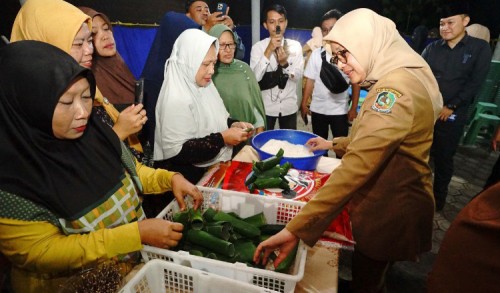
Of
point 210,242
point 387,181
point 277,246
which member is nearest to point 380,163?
point 387,181

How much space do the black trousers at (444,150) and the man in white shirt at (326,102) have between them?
3.83 feet

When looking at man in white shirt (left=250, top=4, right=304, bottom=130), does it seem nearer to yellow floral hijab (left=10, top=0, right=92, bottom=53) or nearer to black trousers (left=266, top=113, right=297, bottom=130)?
black trousers (left=266, top=113, right=297, bottom=130)

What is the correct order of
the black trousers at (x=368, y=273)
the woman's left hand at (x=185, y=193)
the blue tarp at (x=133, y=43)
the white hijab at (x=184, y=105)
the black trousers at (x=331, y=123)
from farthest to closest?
the blue tarp at (x=133, y=43), the black trousers at (x=331, y=123), the white hijab at (x=184, y=105), the black trousers at (x=368, y=273), the woman's left hand at (x=185, y=193)

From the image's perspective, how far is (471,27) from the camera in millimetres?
6016

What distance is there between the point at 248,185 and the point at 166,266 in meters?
0.94

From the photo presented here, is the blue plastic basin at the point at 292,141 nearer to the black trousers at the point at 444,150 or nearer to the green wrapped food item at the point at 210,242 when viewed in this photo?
the green wrapped food item at the point at 210,242

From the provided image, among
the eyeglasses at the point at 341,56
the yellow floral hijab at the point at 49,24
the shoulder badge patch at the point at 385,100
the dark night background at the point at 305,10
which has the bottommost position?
the shoulder badge patch at the point at 385,100

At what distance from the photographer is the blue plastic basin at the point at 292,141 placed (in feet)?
7.53

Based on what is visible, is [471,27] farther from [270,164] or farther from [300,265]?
[300,265]

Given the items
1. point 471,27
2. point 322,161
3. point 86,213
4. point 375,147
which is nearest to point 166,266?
point 86,213

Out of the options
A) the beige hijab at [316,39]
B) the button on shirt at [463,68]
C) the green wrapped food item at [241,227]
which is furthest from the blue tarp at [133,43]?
the button on shirt at [463,68]

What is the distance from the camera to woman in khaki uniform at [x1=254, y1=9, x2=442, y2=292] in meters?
1.42

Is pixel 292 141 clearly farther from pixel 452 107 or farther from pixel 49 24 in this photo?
pixel 452 107

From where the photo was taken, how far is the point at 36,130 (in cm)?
125
